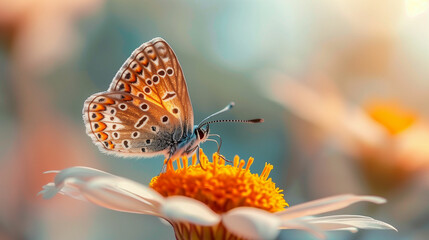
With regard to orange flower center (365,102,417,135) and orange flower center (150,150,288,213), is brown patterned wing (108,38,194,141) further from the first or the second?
orange flower center (365,102,417,135)

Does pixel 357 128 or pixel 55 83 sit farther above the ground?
pixel 357 128

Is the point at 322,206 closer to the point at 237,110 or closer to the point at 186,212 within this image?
the point at 186,212

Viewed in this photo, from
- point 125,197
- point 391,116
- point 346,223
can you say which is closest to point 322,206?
point 346,223

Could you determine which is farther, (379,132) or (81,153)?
(81,153)

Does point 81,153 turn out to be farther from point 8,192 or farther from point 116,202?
point 116,202

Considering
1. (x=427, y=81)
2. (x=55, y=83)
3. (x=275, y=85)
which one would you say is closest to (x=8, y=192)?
(x=55, y=83)

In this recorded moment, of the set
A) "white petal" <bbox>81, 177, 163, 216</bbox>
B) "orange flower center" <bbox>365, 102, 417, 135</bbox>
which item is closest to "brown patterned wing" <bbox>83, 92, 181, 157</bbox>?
"white petal" <bbox>81, 177, 163, 216</bbox>
